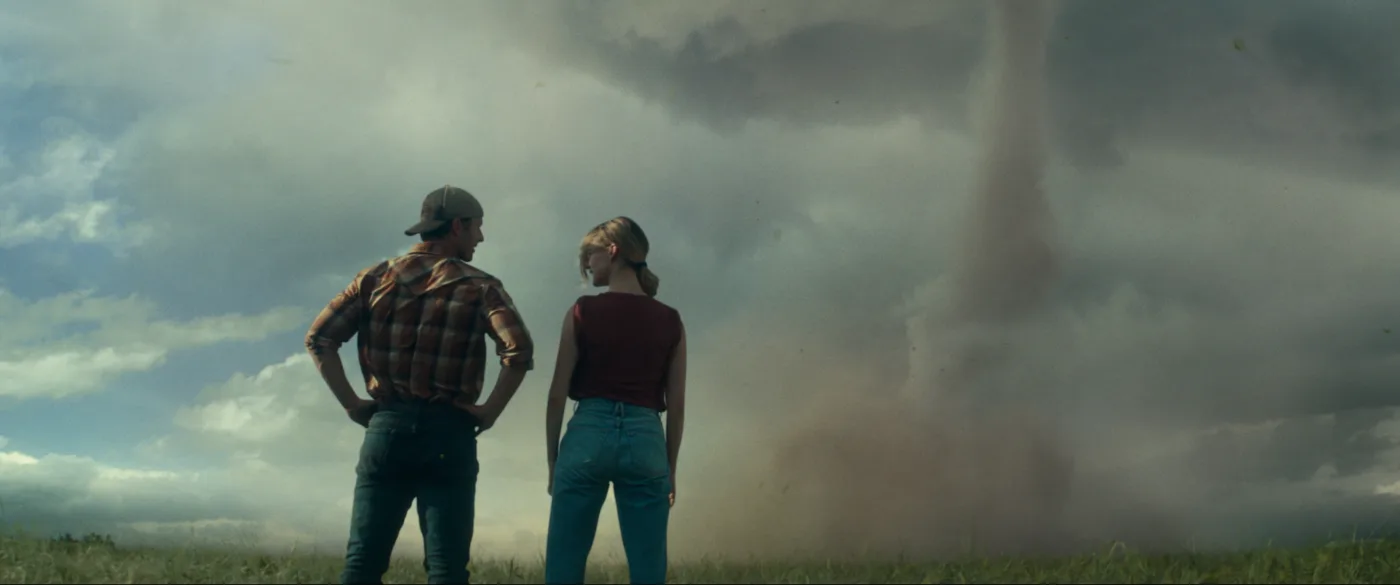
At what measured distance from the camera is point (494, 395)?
7215mm

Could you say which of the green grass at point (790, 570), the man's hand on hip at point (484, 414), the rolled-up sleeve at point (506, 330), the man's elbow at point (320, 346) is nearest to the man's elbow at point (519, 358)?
the rolled-up sleeve at point (506, 330)

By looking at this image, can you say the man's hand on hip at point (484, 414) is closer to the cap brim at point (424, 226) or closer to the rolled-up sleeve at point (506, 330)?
the rolled-up sleeve at point (506, 330)

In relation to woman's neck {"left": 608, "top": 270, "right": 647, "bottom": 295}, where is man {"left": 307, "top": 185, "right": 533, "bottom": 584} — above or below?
below

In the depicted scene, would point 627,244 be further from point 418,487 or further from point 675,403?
point 418,487

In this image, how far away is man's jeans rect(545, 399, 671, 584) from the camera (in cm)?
629

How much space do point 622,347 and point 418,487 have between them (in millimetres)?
1824

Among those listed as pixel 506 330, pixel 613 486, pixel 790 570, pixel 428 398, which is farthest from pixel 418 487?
pixel 790 570

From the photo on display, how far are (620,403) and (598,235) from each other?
3.63ft

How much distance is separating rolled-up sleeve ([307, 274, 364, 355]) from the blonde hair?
1806 mm

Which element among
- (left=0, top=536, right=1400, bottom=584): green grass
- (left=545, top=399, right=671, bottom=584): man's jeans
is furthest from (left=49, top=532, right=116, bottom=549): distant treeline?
(left=545, top=399, right=671, bottom=584): man's jeans

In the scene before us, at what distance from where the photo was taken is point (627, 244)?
665 cm

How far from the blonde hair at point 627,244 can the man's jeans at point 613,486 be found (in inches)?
33.8

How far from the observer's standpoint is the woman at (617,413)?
20.7 ft

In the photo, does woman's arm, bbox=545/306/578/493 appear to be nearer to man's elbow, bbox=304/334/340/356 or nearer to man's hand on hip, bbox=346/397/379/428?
man's hand on hip, bbox=346/397/379/428
